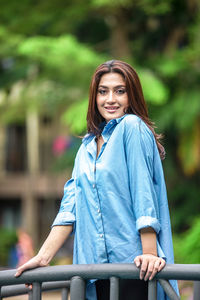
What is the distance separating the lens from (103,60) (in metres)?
11.3

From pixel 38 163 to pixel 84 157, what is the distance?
25.7 meters

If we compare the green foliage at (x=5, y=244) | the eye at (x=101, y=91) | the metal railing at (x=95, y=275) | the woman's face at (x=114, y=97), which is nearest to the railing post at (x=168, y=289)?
the metal railing at (x=95, y=275)

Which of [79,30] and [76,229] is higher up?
[79,30]

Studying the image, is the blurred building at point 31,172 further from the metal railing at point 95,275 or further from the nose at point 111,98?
the metal railing at point 95,275

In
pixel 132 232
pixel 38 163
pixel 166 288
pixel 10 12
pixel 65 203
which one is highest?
pixel 38 163

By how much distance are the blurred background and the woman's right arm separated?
24.2 ft

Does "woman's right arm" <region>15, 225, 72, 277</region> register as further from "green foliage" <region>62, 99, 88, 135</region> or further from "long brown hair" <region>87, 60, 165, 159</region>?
"green foliage" <region>62, 99, 88, 135</region>

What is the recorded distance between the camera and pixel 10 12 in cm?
1216

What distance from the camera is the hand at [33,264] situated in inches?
89.7

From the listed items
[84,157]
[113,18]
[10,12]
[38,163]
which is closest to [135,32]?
[113,18]

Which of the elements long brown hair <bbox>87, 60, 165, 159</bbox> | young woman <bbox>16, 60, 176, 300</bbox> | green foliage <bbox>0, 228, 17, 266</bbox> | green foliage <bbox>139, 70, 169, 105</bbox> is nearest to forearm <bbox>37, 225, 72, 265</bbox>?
young woman <bbox>16, 60, 176, 300</bbox>

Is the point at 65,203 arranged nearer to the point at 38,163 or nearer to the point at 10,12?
the point at 10,12

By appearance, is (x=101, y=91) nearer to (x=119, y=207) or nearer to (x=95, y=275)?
(x=119, y=207)

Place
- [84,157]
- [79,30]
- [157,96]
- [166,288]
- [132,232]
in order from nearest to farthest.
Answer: [166,288], [132,232], [84,157], [157,96], [79,30]
